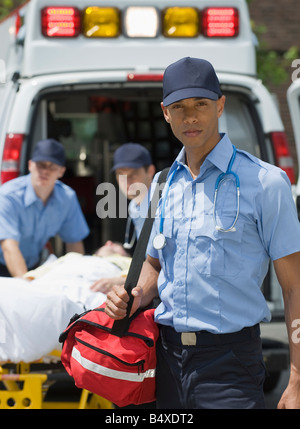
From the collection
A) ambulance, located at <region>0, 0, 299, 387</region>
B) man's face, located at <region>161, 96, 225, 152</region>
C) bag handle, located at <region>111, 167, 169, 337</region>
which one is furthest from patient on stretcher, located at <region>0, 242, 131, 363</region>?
ambulance, located at <region>0, 0, 299, 387</region>

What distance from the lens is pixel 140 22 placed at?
5.13m

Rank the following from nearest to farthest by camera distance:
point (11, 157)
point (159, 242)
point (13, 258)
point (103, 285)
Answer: point (159, 242)
point (103, 285)
point (13, 258)
point (11, 157)

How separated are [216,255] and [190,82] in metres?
0.55

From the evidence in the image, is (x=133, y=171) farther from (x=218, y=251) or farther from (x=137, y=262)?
(x=218, y=251)

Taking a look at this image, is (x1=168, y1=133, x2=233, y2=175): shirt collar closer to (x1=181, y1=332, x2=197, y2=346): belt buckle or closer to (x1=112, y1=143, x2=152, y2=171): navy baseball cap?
(x1=181, y1=332, x2=197, y2=346): belt buckle

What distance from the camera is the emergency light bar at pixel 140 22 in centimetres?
503

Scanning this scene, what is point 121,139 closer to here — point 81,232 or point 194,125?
point 81,232

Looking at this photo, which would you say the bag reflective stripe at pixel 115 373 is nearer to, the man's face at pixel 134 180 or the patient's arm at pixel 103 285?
the patient's arm at pixel 103 285

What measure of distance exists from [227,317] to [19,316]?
1.24 metres

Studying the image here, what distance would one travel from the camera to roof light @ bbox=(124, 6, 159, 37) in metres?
5.09

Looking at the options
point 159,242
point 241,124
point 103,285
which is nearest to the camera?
point 159,242

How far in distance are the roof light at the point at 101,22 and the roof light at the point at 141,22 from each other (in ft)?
0.23

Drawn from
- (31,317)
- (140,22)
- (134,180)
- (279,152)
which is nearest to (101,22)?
(140,22)
